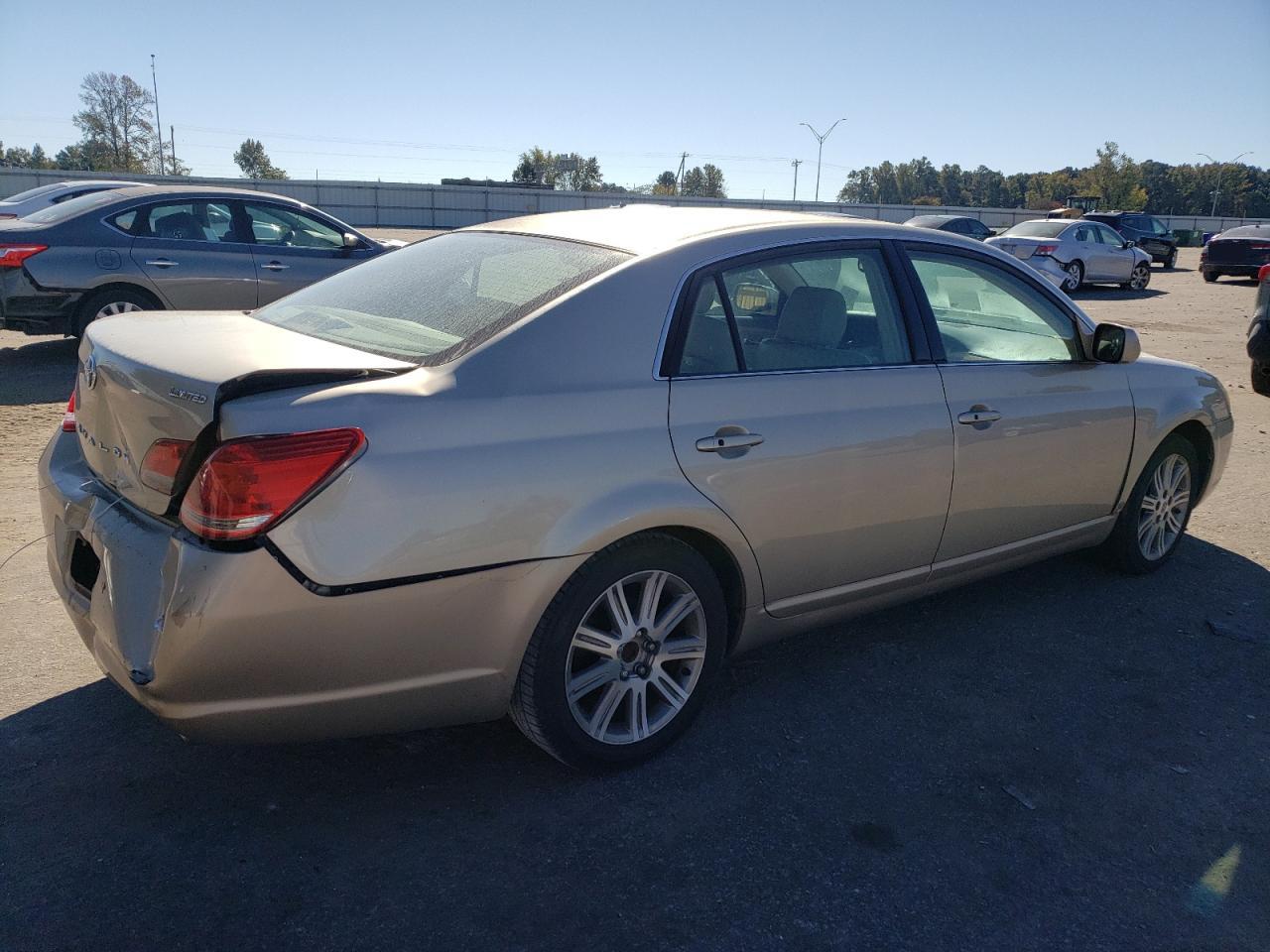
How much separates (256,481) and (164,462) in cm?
35

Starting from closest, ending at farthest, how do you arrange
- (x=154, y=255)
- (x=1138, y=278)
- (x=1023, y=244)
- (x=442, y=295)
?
(x=442, y=295) → (x=154, y=255) → (x=1023, y=244) → (x=1138, y=278)

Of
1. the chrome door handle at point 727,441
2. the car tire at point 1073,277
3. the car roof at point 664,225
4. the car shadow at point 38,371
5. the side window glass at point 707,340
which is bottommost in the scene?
the car shadow at point 38,371

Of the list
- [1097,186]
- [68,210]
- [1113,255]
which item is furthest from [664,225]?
[1097,186]

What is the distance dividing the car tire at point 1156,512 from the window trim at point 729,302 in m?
1.66

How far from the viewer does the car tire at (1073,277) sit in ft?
69.5

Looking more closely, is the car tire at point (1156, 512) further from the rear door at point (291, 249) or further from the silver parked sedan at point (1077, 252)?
the silver parked sedan at point (1077, 252)

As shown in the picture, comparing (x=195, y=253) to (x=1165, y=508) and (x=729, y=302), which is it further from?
(x=1165, y=508)

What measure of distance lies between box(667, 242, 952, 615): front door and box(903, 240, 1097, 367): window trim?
0.36 ft

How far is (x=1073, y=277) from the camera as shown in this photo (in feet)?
70.1

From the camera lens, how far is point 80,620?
280 centimetres

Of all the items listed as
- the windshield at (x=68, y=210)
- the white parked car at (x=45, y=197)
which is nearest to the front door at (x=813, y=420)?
the windshield at (x=68, y=210)

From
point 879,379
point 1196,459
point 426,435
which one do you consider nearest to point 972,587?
point 1196,459

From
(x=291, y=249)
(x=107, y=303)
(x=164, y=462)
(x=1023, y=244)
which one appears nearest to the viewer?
(x=164, y=462)

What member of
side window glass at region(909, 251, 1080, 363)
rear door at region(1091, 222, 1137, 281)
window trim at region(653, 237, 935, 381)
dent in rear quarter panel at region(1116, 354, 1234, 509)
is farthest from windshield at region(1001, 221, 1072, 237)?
window trim at region(653, 237, 935, 381)
